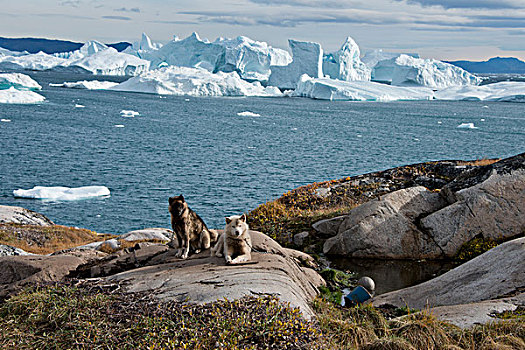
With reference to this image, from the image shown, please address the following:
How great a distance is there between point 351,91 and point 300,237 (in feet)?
338

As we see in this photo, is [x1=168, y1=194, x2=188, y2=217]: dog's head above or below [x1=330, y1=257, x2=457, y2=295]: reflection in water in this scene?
above

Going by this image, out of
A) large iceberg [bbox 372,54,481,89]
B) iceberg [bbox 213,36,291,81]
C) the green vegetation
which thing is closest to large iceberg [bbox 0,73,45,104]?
iceberg [bbox 213,36,291,81]

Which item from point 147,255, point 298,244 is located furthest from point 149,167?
point 147,255

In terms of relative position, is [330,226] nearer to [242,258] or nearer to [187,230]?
[187,230]

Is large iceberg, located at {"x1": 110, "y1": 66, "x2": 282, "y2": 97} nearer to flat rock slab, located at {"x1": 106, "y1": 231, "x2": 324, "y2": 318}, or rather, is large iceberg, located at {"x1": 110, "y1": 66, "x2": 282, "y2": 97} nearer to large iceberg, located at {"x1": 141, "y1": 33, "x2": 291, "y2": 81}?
large iceberg, located at {"x1": 141, "y1": 33, "x2": 291, "y2": 81}

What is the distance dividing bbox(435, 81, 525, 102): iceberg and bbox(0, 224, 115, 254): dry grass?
126 meters

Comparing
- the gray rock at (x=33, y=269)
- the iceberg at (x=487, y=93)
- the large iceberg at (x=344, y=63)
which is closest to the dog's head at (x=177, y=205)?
the gray rock at (x=33, y=269)

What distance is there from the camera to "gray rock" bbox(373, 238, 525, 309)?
8594 millimetres

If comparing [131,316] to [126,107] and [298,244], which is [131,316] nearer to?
[298,244]

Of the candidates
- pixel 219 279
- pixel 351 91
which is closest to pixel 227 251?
pixel 219 279

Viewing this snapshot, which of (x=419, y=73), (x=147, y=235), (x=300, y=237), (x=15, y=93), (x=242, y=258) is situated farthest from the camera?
(x=419, y=73)

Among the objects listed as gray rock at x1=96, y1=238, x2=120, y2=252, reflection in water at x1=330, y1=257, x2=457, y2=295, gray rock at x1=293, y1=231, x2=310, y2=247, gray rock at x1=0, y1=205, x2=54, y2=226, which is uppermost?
reflection in water at x1=330, y1=257, x2=457, y2=295

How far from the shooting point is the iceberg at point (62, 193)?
31250 mm

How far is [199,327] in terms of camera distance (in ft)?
20.2
